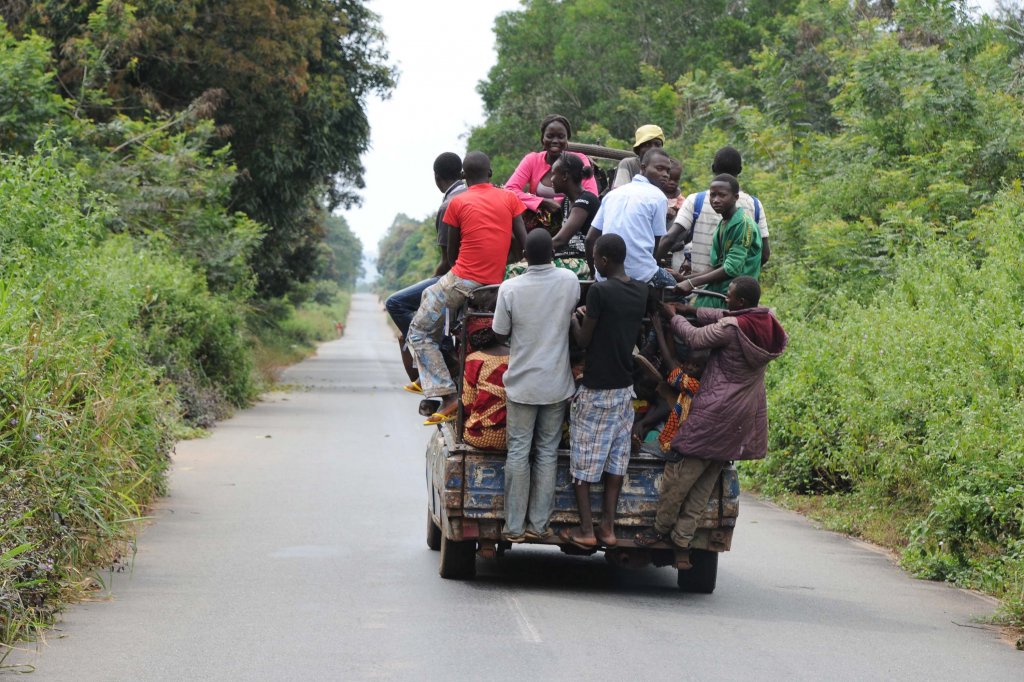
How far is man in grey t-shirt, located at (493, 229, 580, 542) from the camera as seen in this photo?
856cm

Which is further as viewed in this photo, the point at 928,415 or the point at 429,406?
the point at 928,415

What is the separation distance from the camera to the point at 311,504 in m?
13.0

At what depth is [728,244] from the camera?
9102 millimetres

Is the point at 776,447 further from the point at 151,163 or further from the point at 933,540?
the point at 151,163

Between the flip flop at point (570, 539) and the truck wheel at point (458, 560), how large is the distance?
2.10 feet

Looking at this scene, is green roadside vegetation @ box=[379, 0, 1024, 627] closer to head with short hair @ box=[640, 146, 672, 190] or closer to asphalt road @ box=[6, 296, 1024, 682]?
asphalt road @ box=[6, 296, 1024, 682]

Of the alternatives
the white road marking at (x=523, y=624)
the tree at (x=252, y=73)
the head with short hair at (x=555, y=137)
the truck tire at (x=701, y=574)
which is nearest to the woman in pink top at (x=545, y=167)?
the head with short hair at (x=555, y=137)

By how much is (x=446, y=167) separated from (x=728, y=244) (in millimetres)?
2330

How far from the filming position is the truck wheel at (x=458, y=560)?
9.03m

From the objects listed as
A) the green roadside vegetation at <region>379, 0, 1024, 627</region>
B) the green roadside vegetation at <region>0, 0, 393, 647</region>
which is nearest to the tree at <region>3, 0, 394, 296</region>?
the green roadside vegetation at <region>0, 0, 393, 647</region>

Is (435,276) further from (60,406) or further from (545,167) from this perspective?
(60,406)

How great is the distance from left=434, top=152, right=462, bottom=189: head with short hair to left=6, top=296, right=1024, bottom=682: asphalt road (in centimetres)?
294

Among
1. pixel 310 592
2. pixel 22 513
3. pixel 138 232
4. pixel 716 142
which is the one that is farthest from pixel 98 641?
pixel 716 142

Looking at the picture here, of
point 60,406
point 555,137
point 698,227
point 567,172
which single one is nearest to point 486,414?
point 567,172
